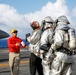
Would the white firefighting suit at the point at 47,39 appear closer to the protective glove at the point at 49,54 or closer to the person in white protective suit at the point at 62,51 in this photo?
the protective glove at the point at 49,54

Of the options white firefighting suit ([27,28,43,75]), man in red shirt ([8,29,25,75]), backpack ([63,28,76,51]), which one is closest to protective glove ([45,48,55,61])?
backpack ([63,28,76,51])

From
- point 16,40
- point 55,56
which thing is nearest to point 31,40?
point 16,40

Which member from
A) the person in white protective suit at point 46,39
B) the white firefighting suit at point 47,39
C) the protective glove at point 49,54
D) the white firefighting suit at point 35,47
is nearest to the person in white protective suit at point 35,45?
the white firefighting suit at point 35,47

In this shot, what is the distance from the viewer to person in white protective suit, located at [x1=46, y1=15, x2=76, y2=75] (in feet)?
21.9

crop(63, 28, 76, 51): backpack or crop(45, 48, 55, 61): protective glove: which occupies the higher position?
crop(63, 28, 76, 51): backpack

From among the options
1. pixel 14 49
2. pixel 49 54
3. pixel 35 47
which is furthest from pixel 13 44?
pixel 49 54

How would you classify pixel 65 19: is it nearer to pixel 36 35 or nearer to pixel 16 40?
pixel 36 35

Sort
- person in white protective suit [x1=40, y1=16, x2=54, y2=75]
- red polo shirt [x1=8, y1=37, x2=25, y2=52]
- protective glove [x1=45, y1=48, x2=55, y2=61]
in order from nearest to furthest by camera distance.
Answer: protective glove [x1=45, y1=48, x2=55, y2=61]
person in white protective suit [x1=40, y1=16, x2=54, y2=75]
red polo shirt [x1=8, y1=37, x2=25, y2=52]

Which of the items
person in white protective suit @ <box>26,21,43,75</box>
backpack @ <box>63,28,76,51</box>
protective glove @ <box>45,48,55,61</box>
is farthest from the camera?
person in white protective suit @ <box>26,21,43,75</box>

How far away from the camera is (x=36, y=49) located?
9273 millimetres

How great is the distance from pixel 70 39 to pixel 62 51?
32 cm

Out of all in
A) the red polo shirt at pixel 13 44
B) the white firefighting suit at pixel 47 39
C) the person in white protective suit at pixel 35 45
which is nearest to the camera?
the white firefighting suit at pixel 47 39

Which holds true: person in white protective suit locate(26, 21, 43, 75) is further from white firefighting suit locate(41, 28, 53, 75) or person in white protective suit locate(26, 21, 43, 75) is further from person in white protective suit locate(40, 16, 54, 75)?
white firefighting suit locate(41, 28, 53, 75)

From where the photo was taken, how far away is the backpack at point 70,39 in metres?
6.61
